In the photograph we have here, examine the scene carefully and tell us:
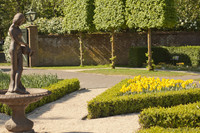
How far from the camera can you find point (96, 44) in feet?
82.4

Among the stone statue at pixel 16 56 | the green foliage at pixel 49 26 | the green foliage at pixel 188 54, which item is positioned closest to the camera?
the stone statue at pixel 16 56

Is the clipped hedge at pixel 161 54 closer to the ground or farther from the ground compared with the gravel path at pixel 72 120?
farther from the ground

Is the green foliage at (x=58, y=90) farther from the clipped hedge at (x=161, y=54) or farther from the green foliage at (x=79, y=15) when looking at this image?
the green foliage at (x=79, y=15)

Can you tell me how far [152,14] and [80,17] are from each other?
22.5 ft

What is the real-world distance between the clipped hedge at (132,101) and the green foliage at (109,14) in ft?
39.0

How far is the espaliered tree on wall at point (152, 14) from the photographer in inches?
703

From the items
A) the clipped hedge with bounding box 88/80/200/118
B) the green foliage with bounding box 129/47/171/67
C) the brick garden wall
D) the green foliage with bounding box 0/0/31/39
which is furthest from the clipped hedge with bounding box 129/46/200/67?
the green foliage with bounding box 0/0/31/39

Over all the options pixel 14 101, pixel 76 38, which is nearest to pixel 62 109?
pixel 14 101

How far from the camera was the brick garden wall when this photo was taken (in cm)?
2447

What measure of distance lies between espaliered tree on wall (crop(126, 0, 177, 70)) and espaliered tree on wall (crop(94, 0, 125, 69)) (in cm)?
81

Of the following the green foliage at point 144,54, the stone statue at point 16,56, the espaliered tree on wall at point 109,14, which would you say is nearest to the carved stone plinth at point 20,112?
the stone statue at point 16,56

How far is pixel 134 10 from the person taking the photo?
1914 centimetres

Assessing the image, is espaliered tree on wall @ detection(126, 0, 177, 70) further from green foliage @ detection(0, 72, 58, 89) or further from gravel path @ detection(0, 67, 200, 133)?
gravel path @ detection(0, 67, 200, 133)

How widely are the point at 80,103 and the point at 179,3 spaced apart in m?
20.0
